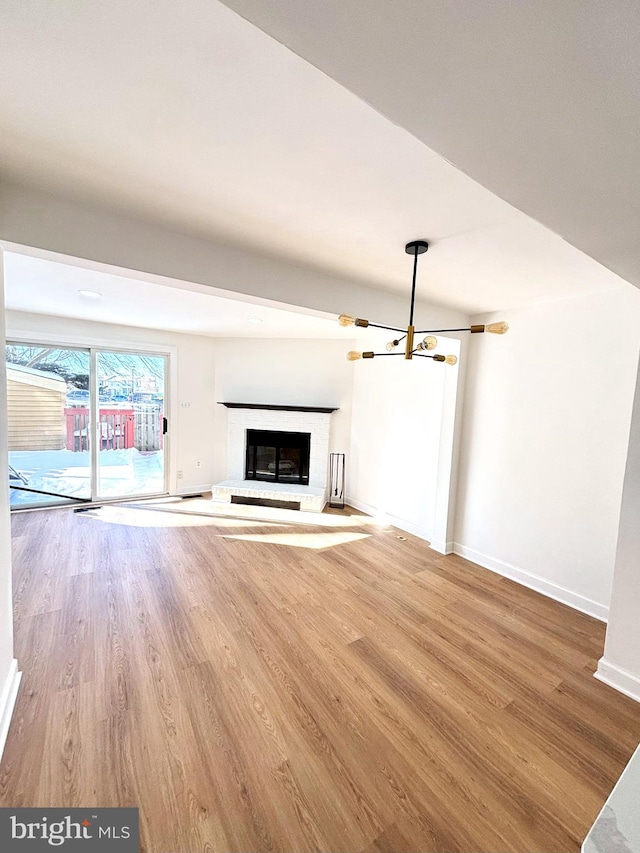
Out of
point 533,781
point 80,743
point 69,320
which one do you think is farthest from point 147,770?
point 69,320

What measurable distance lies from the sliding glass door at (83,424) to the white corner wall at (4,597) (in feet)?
10.7

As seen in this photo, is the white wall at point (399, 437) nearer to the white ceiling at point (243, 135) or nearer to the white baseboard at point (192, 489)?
the white ceiling at point (243, 135)

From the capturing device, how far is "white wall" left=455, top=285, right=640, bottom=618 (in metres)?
2.53

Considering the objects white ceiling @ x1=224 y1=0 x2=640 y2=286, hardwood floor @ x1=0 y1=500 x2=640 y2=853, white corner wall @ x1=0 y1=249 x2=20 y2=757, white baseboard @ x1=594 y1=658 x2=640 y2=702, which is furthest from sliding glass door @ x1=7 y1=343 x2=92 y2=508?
white baseboard @ x1=594 y1=658 x2=640 y2=702

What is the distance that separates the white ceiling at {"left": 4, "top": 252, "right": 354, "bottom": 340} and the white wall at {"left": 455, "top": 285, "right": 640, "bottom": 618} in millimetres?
1759

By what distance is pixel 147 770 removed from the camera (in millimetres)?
1428

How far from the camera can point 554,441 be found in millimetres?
2857

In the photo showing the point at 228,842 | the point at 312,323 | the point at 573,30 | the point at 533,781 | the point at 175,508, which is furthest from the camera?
the point at 175,508

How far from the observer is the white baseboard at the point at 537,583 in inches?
105

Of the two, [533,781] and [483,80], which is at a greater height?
[483,80]

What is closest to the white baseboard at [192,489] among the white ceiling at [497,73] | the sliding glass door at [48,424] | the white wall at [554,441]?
the sliding glass door at [48,424]

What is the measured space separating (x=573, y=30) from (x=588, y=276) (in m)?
2.28

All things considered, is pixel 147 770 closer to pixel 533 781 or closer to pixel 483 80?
pixel 533 781

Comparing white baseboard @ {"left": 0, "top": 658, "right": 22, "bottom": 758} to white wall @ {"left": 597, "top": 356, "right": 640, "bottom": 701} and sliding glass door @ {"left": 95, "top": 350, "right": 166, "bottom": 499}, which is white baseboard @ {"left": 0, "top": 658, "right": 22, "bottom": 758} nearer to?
white wall @ {"left": 597, "top": 356, "right": 640, "bottom": 701}
